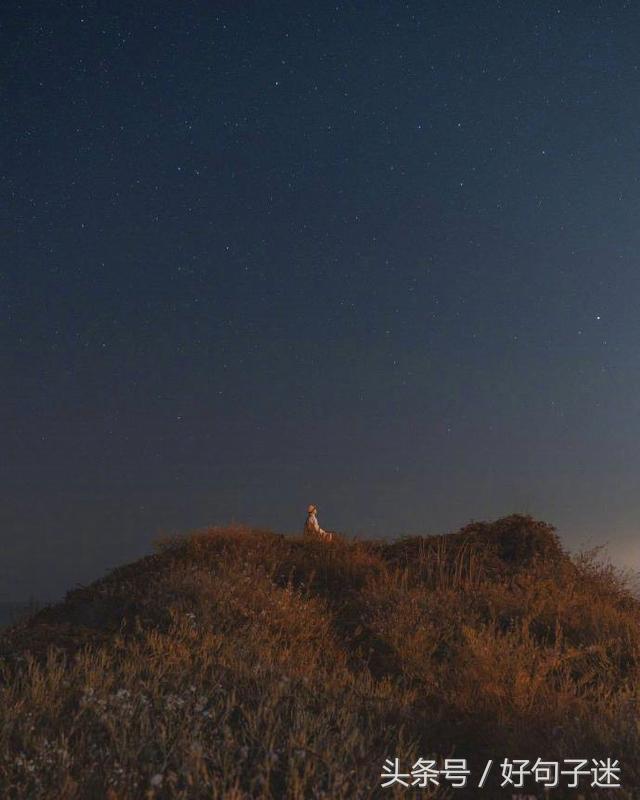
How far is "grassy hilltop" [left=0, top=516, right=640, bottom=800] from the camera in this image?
5266mm

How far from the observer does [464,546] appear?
15.8 meters

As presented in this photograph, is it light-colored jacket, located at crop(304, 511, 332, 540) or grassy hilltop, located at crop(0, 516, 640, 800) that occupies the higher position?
light-colored jacket, located at crop(304, 511, 332, 540)

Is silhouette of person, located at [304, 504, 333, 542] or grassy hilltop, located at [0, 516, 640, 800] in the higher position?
silhouette of person, located at [304, 504, 333, 542]

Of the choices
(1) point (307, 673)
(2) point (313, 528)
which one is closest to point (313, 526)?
(2) point (313, 528)

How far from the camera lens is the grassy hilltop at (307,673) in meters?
5.27

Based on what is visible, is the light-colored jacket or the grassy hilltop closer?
the grassy hilltop

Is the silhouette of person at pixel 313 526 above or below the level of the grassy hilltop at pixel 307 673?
above

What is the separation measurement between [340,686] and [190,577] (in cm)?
442

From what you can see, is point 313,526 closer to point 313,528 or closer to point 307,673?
point 313,528

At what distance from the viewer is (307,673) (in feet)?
25.5

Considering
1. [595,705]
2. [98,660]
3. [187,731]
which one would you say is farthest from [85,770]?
[595,705]

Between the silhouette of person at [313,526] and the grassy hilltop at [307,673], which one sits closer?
the grassy hilltop at [307,673]

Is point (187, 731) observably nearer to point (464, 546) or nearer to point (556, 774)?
point (556, 774)

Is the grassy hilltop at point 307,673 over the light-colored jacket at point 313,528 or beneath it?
beneath
